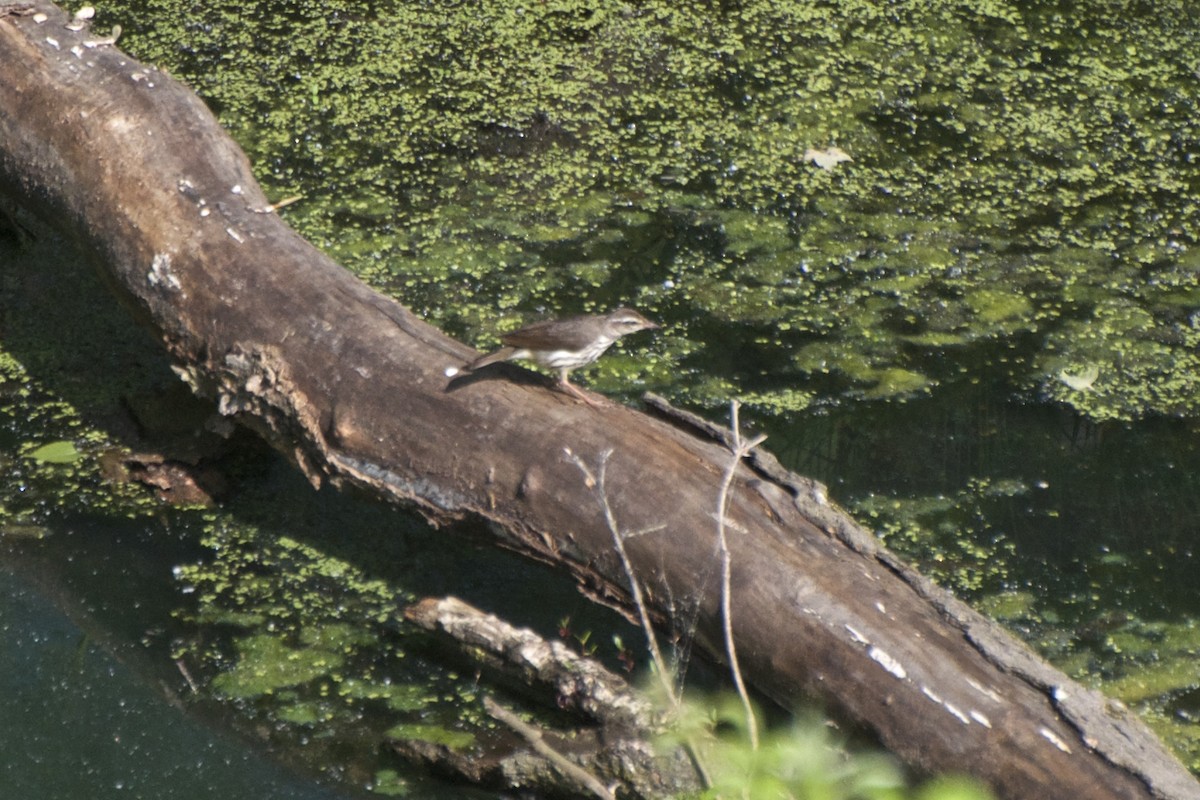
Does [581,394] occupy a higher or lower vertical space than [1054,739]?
higher

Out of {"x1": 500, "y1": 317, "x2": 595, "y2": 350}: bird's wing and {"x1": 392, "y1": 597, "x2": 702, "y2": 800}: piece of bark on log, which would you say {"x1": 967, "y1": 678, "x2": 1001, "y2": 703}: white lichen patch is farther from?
{"x1": 500, "y1": 317, "x2": 595, "y2": 350}: bird's wing

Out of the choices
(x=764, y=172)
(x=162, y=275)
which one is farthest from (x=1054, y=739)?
(x=764, y=172)

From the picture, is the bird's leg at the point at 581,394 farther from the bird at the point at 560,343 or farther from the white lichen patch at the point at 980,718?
the white lichen patch at the point at 980,718

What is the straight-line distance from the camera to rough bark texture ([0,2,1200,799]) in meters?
2.50

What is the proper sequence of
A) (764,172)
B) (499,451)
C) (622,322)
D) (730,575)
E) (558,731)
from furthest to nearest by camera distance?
(764,172) → (622,322) → (499,451) → (558,731) → (730,575)

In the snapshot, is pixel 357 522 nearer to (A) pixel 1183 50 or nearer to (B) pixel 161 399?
(B) pixel 161 399

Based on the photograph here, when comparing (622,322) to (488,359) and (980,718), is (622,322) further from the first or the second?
(980,718)

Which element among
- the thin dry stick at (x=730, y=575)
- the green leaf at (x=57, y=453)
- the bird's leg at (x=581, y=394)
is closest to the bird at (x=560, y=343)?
the bird's leg at (x=581, y=394)

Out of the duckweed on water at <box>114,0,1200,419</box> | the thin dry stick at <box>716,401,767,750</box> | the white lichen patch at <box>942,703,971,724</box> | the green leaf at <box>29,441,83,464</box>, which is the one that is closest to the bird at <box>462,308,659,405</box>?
the thin dry stick at <box>716,401,767,750</box>

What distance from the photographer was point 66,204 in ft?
12.1

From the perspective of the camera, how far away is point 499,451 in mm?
3004

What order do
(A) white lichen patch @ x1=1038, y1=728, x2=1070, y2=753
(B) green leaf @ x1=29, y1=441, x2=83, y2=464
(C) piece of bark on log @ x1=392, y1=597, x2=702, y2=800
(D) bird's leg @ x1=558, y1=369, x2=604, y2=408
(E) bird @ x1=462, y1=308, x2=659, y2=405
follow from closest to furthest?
1. (A) white lichen patch @ x1=1038, y1=728, x2=1070, y2=753
2. (C) piece of bark on log @ x1=392, y1=597, x2=702, y2=800
3. (D) bird's leg @ x1=558, y1=369, x2=604, y2=408
4. (E) bird @ x1=462, y1=308, x2=659, y2=405
5. (B) green leaf @ x1=29, y1=441, x2=83, y2=464

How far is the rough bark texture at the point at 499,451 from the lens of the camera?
8.20 ft

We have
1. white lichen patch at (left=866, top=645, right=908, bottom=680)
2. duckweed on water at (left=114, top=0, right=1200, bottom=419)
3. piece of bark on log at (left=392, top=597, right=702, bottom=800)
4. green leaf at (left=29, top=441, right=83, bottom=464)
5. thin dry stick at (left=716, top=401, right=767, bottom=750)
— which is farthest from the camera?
duckweed on water at (left=114, top=0, right=1200, bottom=419)
